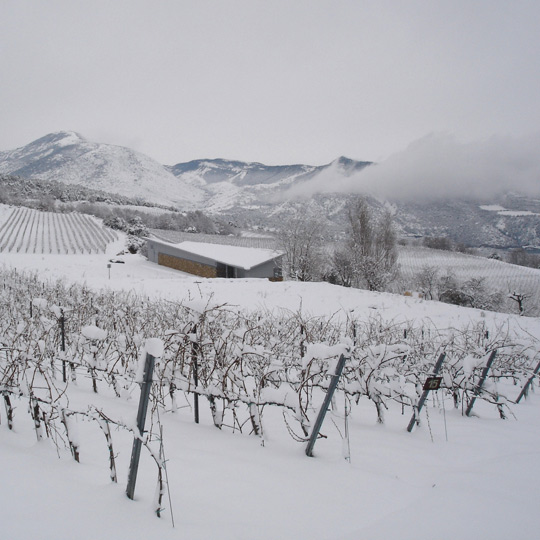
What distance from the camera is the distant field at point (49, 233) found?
3666 centimetres

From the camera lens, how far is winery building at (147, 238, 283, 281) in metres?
31.2

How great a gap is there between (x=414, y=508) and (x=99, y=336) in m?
2.71

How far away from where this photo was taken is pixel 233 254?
112 ft

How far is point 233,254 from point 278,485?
108 feet

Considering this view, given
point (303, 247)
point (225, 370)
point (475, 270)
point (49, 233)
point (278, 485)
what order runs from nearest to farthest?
point (278, 485) < point (225, 370) < point (303, 247) < point (49, 233) < point (475, 270)

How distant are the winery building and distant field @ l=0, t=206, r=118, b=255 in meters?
9.77

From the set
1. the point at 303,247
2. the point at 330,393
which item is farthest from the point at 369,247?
the point at 330,393

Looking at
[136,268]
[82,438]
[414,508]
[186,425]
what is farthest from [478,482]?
[136,268]

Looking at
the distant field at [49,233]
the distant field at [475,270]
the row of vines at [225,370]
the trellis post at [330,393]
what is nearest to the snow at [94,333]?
the row of vines at [225,370]

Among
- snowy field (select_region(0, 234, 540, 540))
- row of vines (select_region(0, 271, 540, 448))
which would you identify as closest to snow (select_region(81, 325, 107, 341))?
row of vines (select_region(0, 271, 540, 448))

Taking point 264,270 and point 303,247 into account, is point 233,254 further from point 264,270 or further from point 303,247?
point 303,247

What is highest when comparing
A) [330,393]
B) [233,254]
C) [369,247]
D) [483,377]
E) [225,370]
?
[369,247]

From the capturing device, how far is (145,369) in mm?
1650

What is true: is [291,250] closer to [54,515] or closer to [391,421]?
[391,421]
